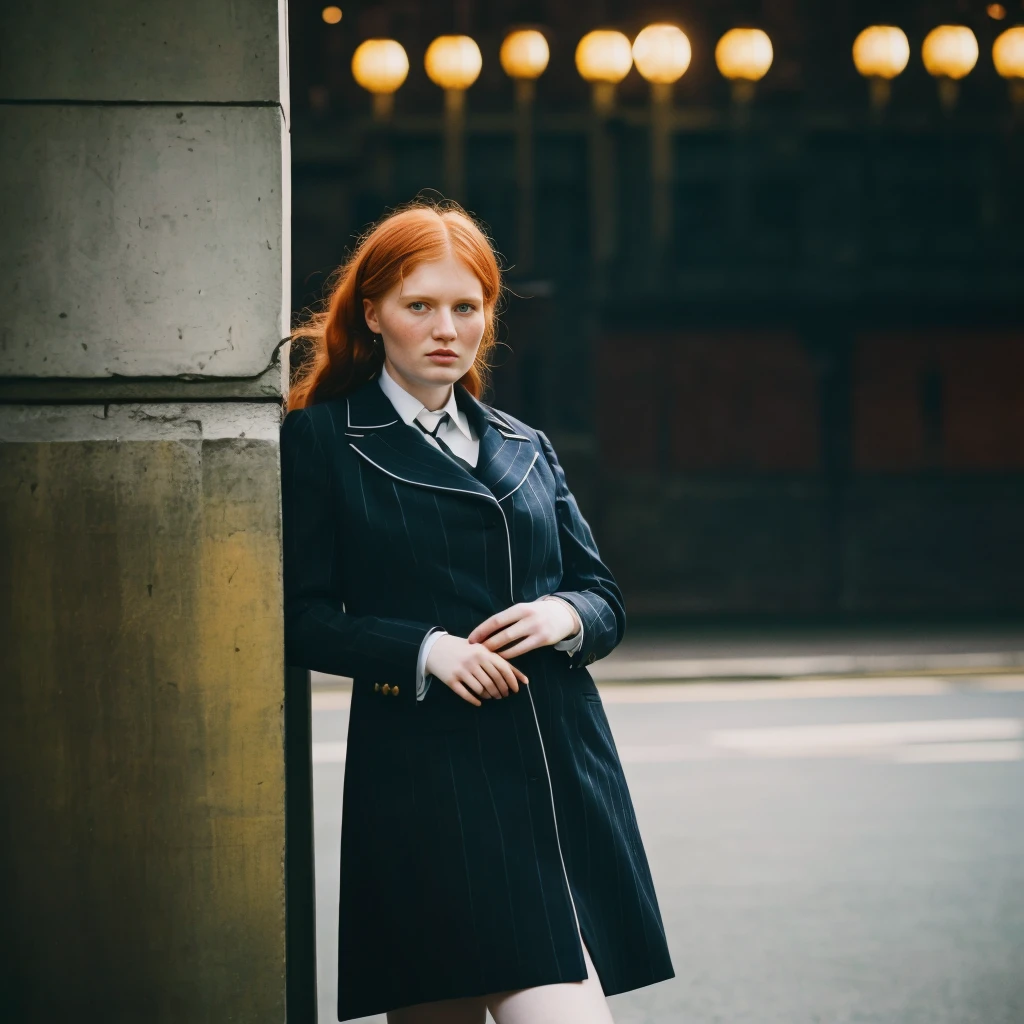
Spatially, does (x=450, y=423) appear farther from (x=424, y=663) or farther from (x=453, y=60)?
(x=453, y=60)

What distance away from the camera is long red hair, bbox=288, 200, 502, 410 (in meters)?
2.41

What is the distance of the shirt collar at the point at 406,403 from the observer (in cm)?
246

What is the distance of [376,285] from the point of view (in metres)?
2.43

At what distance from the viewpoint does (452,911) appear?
2.28 meters

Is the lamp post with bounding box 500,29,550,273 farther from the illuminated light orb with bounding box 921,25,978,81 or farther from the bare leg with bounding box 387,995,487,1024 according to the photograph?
the bare leg with bounding box 387,995,487,1024

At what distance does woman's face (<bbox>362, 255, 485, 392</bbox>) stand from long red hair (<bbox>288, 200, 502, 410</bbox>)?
2 centimetres

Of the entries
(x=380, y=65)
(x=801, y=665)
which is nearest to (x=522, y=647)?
(x=801, y=665)

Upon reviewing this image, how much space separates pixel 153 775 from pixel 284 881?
0.97 feet

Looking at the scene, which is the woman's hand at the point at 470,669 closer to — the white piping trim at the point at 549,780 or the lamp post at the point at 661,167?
the white piping trim at the point at 549,780

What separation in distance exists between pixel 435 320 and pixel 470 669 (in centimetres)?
62

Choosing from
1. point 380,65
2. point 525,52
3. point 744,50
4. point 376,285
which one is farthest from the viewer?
point 525,52

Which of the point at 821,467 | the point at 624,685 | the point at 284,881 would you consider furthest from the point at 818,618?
the point at 284,881

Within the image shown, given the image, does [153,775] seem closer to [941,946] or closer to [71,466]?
[71,466]

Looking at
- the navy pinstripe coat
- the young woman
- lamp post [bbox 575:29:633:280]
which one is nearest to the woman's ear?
the young woman
